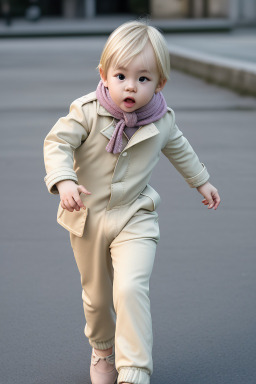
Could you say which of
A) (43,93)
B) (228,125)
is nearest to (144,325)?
(228,125)

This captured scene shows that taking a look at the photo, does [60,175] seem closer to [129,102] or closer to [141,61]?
[129,102]

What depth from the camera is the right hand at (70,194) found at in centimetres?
268

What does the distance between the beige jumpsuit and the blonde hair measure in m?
0.20

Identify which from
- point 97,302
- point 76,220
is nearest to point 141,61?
point 76,220

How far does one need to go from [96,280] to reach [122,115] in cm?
58

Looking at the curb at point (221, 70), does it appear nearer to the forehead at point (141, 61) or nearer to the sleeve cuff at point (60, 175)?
the forehead at point (141, 61)

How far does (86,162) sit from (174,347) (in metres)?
1.00

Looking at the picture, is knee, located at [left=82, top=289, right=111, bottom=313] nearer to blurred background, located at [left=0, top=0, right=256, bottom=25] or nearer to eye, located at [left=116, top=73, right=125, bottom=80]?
eye, located at [left=116, top=73, right=125, bottom=80]

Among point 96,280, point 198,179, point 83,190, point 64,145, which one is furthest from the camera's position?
point 198,179

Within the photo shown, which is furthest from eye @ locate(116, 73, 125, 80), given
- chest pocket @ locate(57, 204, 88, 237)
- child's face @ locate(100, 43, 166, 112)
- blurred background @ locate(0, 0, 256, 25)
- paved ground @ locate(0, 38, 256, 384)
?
blurred background @ locate(0, 0, 256, 25)

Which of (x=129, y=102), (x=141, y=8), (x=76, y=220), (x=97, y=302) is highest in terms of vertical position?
(x=129, y=102)

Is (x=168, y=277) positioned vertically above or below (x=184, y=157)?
below

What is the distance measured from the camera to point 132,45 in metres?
2.74

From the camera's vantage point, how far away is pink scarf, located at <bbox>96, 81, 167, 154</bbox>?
9.42 ft
